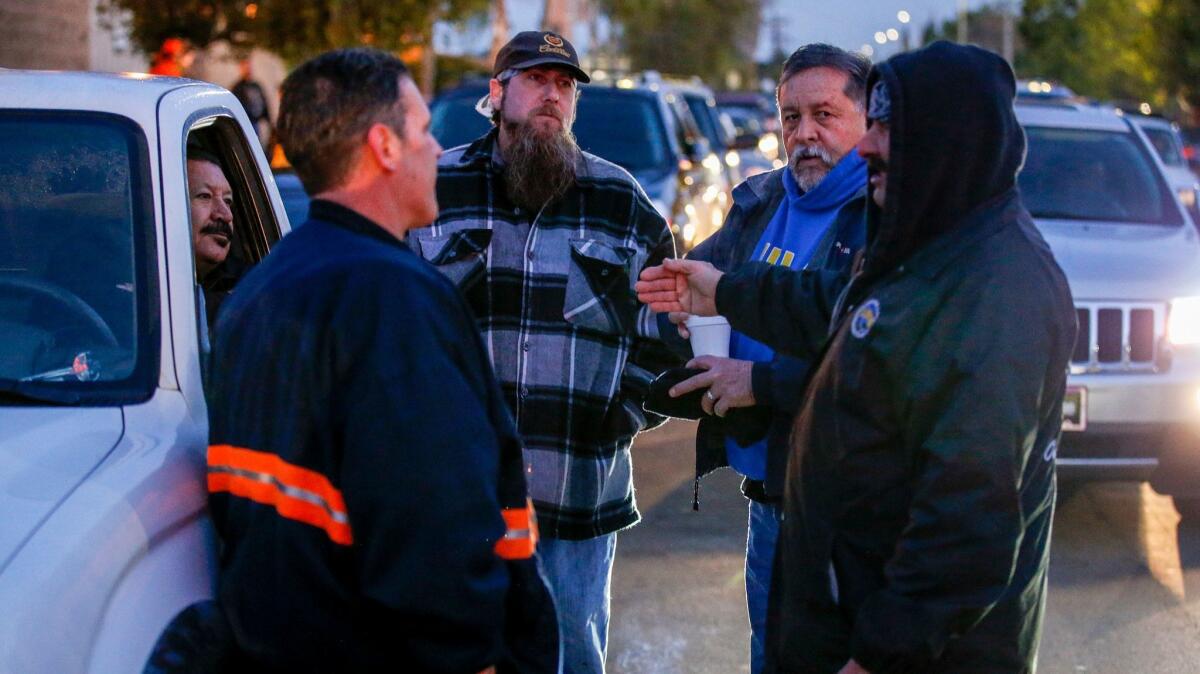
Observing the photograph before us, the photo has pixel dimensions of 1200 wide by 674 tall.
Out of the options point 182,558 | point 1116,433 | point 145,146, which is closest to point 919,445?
point 182,558

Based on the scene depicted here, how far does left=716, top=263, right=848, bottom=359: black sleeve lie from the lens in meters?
3.23

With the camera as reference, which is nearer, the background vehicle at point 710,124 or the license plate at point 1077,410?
the license plate at point 1077,410

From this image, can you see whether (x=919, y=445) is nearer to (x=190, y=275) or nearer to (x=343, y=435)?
(x=343, y=435)

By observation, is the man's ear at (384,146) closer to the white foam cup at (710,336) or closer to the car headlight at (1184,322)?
the white foam cup at (710,336)

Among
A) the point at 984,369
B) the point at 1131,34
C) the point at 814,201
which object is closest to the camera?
the point at 984,369

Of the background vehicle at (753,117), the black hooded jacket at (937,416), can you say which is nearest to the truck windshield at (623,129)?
the black hooded jacket at (937,416)

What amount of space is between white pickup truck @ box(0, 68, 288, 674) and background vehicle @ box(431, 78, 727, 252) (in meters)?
6.94

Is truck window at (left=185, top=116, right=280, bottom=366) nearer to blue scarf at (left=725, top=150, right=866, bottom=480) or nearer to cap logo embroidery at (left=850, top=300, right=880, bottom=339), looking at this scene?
blue scarf at (left=725, top=150, right=866, bottom=480)

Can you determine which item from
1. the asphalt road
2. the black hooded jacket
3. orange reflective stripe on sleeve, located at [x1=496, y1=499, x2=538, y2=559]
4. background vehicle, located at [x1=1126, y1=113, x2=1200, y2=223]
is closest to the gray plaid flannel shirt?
the black hooded jacket

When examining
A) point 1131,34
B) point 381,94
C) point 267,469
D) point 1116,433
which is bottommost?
point 1131,34

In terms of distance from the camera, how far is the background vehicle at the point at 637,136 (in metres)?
10.6

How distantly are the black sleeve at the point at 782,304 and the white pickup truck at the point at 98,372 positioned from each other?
1.10 meters

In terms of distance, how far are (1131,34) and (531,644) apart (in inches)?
2204

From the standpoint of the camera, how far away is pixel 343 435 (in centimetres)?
224
